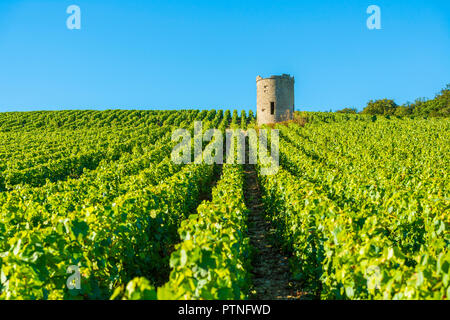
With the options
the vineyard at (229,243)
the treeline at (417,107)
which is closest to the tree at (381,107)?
the treeline at (417,107)

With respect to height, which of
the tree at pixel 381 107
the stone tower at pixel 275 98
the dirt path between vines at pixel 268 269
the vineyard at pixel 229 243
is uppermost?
the tree at pixel 381 107

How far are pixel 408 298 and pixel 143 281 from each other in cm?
244

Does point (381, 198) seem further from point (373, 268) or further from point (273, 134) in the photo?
point (273, 134)

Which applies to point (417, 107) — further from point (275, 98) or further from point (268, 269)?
point (268, 269)

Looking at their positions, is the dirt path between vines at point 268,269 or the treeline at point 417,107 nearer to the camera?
the dirt path between vines at point 268,269

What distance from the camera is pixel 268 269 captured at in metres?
6.96

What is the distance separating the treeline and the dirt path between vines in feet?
195

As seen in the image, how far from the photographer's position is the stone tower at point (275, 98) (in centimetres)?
4309

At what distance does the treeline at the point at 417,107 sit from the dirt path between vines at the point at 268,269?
59.5 metres

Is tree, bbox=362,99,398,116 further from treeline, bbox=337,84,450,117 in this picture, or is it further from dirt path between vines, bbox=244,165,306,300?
dirt path between vines, bbox=244,165,306,300

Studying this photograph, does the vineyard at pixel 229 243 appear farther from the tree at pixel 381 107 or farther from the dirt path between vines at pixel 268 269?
the tree at pixel 381 107

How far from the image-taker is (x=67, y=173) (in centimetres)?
1867

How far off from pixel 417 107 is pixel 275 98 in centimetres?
3835
